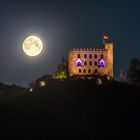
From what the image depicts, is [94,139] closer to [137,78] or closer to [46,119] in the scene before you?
[46,119]

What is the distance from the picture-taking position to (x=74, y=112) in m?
98.2

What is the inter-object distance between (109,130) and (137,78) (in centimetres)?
4650

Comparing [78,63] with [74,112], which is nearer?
[74,112]

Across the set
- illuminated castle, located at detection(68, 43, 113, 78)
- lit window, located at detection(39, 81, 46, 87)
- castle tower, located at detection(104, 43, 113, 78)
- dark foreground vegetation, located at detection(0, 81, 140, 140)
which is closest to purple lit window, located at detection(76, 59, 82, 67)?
illuminated castle, located at detection(68, 43, 113, 78)

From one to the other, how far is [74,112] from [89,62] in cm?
3809

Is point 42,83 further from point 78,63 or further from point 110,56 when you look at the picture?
point 110,56

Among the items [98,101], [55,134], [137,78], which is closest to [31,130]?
[55,134]

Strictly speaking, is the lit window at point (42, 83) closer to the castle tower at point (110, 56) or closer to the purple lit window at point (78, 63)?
the purple lit window at point (78, 63)

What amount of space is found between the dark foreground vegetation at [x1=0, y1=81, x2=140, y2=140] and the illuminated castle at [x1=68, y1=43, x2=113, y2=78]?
17618 mm

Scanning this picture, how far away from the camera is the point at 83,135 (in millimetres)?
87812

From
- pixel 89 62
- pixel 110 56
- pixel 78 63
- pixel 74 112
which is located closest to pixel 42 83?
pixel 78 63

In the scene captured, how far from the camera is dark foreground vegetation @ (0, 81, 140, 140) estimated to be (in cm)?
8912

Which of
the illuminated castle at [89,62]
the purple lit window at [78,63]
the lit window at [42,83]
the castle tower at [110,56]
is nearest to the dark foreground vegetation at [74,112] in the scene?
the lit window at [42,83]

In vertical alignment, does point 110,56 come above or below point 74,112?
above
